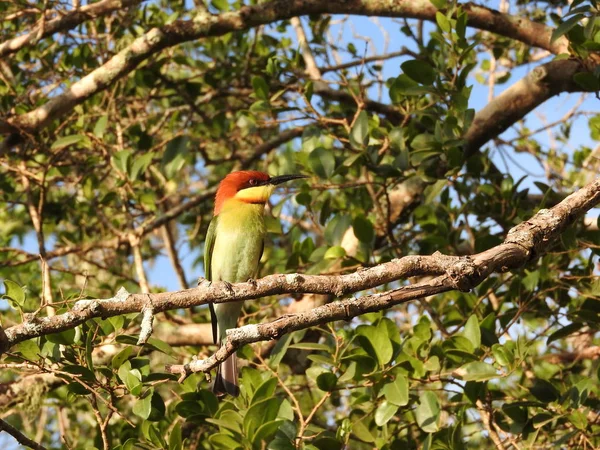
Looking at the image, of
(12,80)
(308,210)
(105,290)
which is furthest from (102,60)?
(308,210)

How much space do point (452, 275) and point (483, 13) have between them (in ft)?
7.30

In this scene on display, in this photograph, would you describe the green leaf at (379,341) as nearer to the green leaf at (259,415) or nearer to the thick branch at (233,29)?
the green leaf at (259,415)

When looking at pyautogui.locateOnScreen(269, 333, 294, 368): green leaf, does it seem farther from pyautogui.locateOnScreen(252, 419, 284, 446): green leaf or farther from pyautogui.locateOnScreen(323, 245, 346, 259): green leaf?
pyautogui.locateOnScreen(252, 419, 284, 446): green leaf

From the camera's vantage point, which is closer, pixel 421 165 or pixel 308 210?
pixel 421 165

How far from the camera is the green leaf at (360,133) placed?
10.1 ft

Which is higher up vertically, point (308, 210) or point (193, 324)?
point (308, 210)

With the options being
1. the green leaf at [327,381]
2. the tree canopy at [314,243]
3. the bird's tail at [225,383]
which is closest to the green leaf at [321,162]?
the tree canopy at [314,243]

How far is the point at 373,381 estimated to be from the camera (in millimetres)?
2512

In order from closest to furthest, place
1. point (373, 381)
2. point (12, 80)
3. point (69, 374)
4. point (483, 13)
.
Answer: point (69, 374) < point (373, 381) < point (483, 13) < point (12, 80)

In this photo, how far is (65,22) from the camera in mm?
3457

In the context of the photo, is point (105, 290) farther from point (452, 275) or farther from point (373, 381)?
point (452, 275)

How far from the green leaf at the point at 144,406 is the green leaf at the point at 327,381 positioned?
0.52 meters

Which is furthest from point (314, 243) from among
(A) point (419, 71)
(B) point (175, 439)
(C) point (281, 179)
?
(B) point (175, 439)

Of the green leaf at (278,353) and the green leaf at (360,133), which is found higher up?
the green leaf at (360,133)
